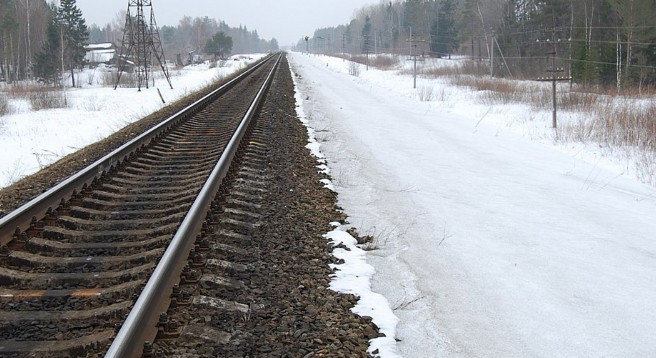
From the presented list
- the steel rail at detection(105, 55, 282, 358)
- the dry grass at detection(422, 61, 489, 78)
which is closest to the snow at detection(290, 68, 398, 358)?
the steel rail at detection(105, 55, 282, 358)

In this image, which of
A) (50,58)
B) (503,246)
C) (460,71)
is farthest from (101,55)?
(503,246)

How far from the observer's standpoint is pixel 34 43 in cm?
8031

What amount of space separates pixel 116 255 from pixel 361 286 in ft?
5.94

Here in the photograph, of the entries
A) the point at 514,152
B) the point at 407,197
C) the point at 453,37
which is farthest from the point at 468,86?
the point at 453,37

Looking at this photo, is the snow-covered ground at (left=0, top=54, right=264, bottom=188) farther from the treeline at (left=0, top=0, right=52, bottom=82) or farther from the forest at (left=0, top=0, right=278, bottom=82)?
the treeline at (left=0, top=0, right=52, bottom=82)

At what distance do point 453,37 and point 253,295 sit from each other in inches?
3963

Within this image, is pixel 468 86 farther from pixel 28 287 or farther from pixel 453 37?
pixel 453 37

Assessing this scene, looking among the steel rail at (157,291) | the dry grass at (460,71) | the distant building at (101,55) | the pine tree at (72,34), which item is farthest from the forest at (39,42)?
the steel rail at (157,291)

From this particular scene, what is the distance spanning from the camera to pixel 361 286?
Result: 395 cm

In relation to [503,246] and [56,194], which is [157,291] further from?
[503,246]

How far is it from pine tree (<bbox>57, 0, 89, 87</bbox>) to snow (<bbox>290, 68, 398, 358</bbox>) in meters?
62.1

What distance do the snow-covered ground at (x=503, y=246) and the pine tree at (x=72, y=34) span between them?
5959 centimetres

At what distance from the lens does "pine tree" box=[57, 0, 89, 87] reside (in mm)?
65438

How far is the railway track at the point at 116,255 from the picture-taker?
2.90 metres
